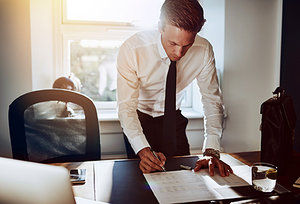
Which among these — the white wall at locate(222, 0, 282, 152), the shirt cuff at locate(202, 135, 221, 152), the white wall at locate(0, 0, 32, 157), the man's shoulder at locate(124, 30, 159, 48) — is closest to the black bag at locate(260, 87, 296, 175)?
the shirt cuff at locate(202, 135, 221, 152)

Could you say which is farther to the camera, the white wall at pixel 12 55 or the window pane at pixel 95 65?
the window pane at pixel 95 65

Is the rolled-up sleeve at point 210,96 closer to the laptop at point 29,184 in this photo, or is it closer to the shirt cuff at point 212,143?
the shirt cuff at point 212,143

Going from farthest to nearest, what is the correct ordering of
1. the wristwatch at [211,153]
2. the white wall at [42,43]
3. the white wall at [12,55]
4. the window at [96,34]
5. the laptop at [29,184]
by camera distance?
the window at [96,34], the white wall at [42,43], the white wall at [12,55], the wristwatch at [211,153], the laptop at [29,184]

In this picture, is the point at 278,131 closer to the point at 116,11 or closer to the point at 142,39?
the point at 142,39

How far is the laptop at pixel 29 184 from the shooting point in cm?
29

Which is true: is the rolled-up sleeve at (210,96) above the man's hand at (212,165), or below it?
above

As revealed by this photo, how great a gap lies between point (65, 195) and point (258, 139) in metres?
2.47

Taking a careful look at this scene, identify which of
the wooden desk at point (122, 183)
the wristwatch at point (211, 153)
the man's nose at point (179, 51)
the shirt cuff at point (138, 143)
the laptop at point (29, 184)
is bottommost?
the wooden desk at point (122, 183)

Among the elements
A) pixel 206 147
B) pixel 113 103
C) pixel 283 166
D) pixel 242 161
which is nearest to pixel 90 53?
pixel 113 103

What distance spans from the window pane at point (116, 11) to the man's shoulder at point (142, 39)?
3.18 feet

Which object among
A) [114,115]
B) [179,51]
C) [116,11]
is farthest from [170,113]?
[116,11]

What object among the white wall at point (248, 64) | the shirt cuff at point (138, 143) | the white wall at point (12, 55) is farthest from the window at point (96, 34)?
the shirt cuff at point (138, 143)

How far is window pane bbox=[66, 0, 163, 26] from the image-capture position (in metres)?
2.60

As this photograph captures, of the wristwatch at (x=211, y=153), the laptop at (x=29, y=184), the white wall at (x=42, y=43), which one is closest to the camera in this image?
the laptop at (x=29, y=184)
